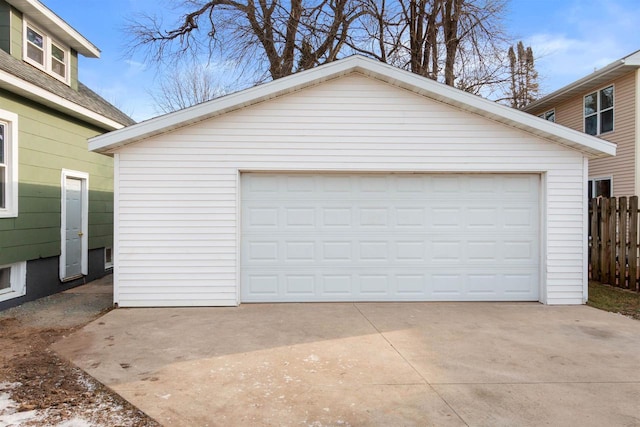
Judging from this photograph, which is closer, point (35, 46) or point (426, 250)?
point (426, 250)

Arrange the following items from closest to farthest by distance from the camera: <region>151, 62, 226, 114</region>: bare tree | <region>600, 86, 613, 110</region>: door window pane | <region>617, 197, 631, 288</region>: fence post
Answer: <region>617, 197, 631, 288</region>: fence post
<region>600, 86, 613, 110</region>: door window pane
<region>151, 62, 226, 114</region>: bare tree

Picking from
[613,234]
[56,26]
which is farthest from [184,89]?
[613,234]

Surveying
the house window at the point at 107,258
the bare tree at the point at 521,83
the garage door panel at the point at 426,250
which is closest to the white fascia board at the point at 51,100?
the house window at the point at 107,258

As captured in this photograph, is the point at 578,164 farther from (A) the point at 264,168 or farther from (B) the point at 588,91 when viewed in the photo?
(B) the point at 588,91

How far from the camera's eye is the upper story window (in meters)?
8.28

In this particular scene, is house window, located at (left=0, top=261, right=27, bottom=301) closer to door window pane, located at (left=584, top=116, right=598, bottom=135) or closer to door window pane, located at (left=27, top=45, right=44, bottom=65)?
door window pane, located at (left=27, top=45, right=44, bottom=65)

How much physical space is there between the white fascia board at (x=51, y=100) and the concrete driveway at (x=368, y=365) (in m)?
3.98

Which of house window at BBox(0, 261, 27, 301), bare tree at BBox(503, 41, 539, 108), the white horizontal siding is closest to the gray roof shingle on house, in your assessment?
the white horizontal siding

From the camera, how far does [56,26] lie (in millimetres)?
8797

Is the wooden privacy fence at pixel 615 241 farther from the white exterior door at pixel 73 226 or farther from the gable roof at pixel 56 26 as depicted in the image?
the gable roof at pixel 56 26

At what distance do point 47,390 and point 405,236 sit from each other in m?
5.43

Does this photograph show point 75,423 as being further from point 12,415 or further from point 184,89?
point 184,89

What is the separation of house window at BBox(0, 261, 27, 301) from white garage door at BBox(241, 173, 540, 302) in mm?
4125

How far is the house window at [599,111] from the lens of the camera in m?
12.5
